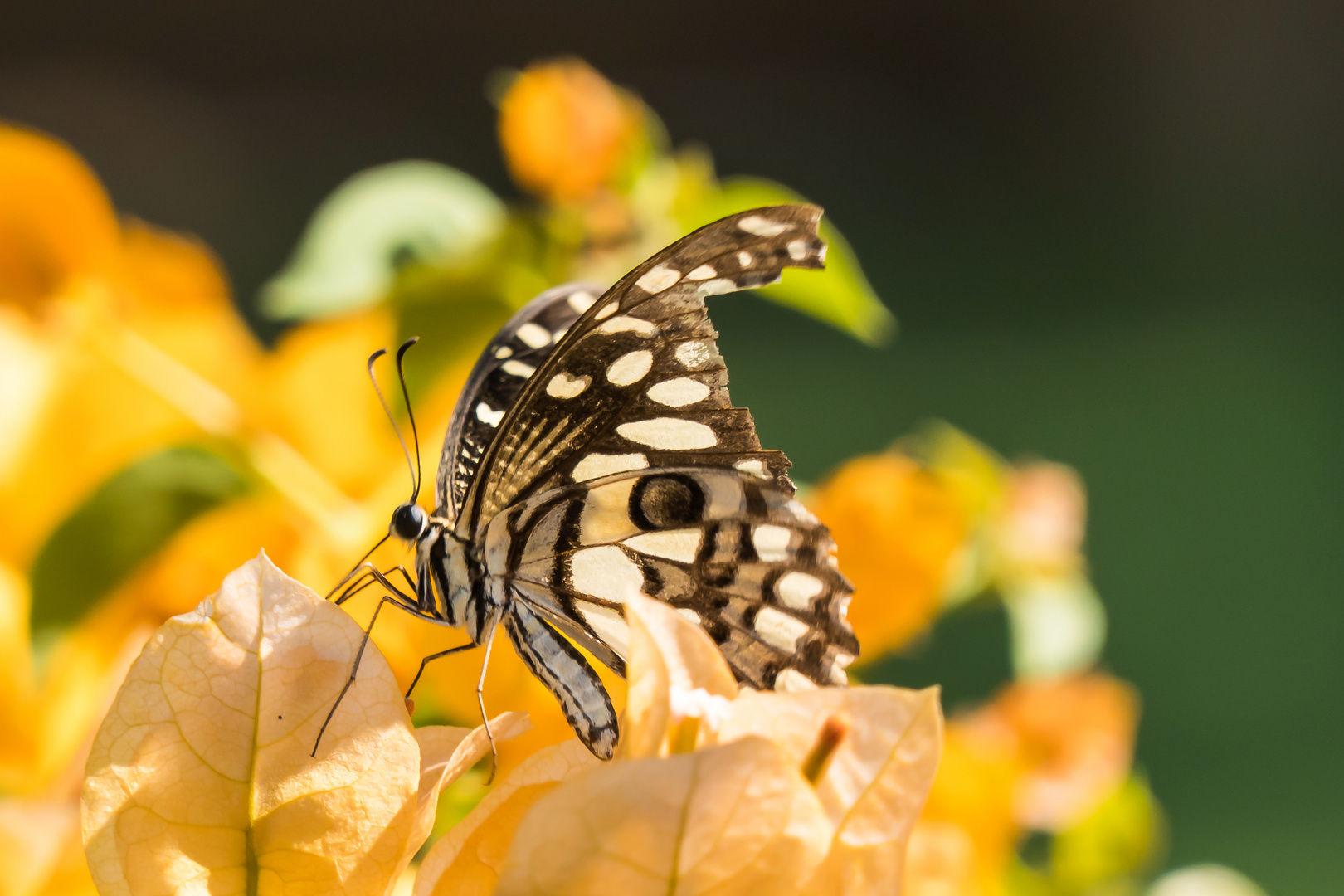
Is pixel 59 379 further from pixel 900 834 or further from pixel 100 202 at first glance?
pixel 900 834

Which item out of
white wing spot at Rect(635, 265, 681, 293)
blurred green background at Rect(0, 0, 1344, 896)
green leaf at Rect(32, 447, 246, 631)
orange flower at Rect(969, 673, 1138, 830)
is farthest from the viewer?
blurred green background at Rect(0, 0, 1344, 896)

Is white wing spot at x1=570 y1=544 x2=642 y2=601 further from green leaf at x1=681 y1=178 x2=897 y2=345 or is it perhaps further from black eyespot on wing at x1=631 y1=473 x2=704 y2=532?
green leaf at x1=681 y1=178 x2=897 y2=345

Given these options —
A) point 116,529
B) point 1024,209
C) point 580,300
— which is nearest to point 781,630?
point 580,300

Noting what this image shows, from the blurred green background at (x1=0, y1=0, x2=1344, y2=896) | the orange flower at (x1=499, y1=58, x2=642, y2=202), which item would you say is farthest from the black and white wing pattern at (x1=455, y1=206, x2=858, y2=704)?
the blurred green background at (x1=0, y1=0, x2=1344, y2=896)

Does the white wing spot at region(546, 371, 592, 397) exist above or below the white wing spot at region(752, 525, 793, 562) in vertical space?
above

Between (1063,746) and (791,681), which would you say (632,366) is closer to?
(791,681)

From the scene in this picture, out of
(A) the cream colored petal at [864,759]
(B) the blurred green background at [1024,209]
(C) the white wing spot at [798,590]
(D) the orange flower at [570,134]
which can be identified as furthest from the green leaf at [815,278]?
(B) the blurred green background at [1024,209]
